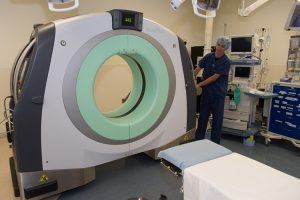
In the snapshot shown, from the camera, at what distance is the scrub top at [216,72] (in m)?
2.69

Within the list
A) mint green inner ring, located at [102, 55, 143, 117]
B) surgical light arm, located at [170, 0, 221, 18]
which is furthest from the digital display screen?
mint green inner ring, located at [102, 55, 143, 117]

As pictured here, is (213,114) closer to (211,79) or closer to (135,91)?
(211,79)

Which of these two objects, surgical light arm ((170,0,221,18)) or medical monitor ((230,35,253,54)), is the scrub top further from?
surgical light arm ((170,0,221,18))

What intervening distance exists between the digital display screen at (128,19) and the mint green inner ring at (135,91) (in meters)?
0.10

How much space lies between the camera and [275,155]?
2844 millimetres

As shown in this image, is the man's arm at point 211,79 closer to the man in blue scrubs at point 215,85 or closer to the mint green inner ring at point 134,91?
the man in blue scrubs at point 215,85

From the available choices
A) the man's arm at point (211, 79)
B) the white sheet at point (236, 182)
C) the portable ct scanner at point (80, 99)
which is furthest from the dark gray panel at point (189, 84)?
the white sheet at point (236, 182)

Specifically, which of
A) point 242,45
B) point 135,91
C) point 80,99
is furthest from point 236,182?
point 242,45

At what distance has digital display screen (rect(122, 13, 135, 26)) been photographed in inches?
74.1

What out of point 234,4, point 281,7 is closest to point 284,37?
point 281,7

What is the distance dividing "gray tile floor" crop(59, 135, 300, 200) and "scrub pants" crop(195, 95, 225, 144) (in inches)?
16.5

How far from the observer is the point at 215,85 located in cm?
275

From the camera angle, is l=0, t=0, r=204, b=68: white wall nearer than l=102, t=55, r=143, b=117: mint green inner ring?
No

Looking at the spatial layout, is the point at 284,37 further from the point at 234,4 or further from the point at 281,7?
the point at 234,4
